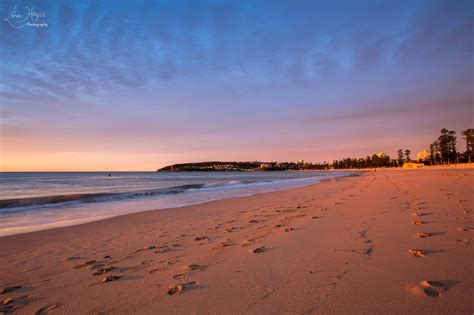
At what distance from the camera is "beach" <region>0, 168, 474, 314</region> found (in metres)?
2.75

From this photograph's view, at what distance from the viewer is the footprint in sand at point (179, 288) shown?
10.2 ft

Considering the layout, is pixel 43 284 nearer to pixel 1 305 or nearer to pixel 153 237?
pixel 1 305

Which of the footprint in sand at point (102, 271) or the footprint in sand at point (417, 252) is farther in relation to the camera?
the footprint in sand at point (102, 271)

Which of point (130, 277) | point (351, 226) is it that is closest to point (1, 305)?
point (130, 277)

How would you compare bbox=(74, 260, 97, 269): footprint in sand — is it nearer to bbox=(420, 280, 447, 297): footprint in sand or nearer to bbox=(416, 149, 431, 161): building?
bbox=(420, 280, 447, 297): footprint in sand

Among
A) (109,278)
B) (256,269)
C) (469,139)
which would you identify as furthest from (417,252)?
(469,139)

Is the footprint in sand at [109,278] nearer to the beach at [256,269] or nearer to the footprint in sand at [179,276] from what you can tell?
the beach at [256,269]

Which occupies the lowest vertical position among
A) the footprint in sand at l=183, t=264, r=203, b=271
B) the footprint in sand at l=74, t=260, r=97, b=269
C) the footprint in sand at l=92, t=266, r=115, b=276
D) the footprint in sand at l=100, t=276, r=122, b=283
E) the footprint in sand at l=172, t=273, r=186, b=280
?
the footprint in sand at l=74, t=260, r=97, b=269

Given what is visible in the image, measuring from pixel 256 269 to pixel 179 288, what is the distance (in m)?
1.10

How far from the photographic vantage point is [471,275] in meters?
3.08

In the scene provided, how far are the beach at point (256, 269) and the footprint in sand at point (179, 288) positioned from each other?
Answer: 12 millimetres

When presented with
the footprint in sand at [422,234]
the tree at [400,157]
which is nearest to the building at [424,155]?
the tree at [400,157]

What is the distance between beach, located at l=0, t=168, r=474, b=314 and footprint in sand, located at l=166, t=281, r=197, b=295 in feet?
0.04

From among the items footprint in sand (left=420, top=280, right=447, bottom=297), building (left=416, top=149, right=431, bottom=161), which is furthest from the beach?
building (left=416, top=149, right=431, bottom=161)
